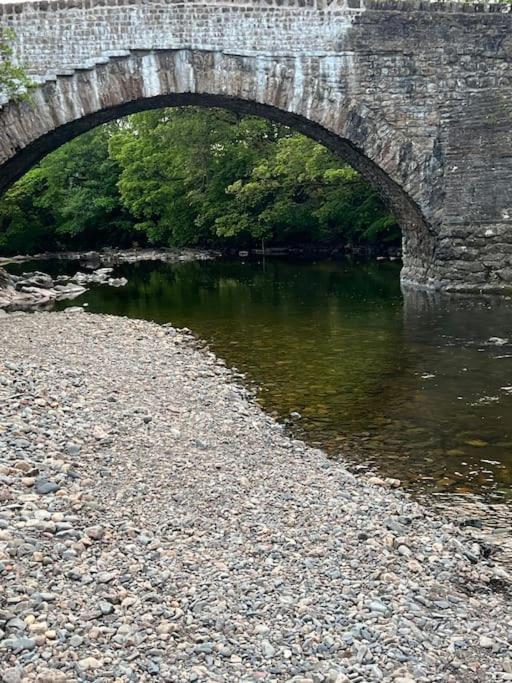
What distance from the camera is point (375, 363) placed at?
1063cm

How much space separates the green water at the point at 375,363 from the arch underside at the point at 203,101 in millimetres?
3467

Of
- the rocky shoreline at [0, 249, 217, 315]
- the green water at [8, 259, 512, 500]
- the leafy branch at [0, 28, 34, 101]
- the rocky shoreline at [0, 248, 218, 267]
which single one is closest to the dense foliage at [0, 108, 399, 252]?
the rocky shoreline at [0, 248, 218, 267]

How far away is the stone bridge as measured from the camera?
552 inches

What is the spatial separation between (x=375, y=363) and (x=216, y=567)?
683 cm

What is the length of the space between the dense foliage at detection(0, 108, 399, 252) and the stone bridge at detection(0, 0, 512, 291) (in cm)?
1010

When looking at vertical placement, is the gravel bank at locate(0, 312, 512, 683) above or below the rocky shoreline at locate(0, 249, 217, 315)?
above

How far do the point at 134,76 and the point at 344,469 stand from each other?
10.6 m

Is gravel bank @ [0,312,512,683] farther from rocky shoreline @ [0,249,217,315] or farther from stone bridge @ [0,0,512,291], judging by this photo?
rocky shoreline @ [0,249,217,315]

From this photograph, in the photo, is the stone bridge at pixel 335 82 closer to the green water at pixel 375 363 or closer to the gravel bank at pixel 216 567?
the green water at pixel 375 363

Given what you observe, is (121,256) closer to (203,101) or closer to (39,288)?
(39,288)

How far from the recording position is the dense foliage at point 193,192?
29266mm

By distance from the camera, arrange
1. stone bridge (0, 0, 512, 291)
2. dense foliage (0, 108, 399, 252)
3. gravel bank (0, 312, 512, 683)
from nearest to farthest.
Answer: gravel bank (0, 312, 512, 683)
stone bridge (0, 0, 512, 291)
dense foliage (0, 108, 399, 252)

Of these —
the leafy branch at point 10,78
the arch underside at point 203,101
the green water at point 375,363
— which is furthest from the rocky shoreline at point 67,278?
the leafy branch at point 10,78

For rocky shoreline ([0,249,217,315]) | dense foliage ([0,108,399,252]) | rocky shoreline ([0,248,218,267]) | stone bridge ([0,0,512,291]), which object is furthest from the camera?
rocky shoreline ([0,248,218,267])
